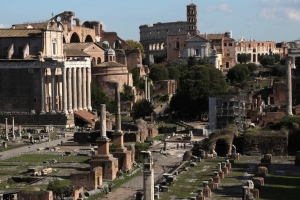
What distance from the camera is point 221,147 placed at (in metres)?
41.9

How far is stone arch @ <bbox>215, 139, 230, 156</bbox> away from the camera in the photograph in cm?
4172

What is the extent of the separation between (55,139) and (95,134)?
392 cm

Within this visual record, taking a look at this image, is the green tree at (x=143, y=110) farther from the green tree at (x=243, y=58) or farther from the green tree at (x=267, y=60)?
the green tree at (x=243, y=58)

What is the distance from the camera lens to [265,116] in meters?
49.6

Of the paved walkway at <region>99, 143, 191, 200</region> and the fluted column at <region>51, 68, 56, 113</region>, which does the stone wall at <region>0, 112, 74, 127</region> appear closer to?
the fluted column at <region>51, 68, 56, 113</region>

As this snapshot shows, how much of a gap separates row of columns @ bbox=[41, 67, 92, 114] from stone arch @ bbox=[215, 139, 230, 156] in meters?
22.1

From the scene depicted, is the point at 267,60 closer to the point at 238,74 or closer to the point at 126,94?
the point at 238,74

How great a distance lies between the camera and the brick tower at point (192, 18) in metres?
118

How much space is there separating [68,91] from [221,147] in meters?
23.8

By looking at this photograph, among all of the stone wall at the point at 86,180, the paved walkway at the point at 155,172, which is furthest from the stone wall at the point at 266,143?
the stone wall at the point at 86,180

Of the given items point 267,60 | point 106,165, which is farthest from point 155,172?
point 267,60

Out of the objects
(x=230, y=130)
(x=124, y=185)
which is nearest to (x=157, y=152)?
(x=230, y=130)

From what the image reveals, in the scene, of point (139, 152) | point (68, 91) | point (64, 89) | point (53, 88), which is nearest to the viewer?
point (139, 152)

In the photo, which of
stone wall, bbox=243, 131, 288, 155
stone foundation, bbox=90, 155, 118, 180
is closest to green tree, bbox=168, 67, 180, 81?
stone wall, bbox=243, 131, 288, 155
